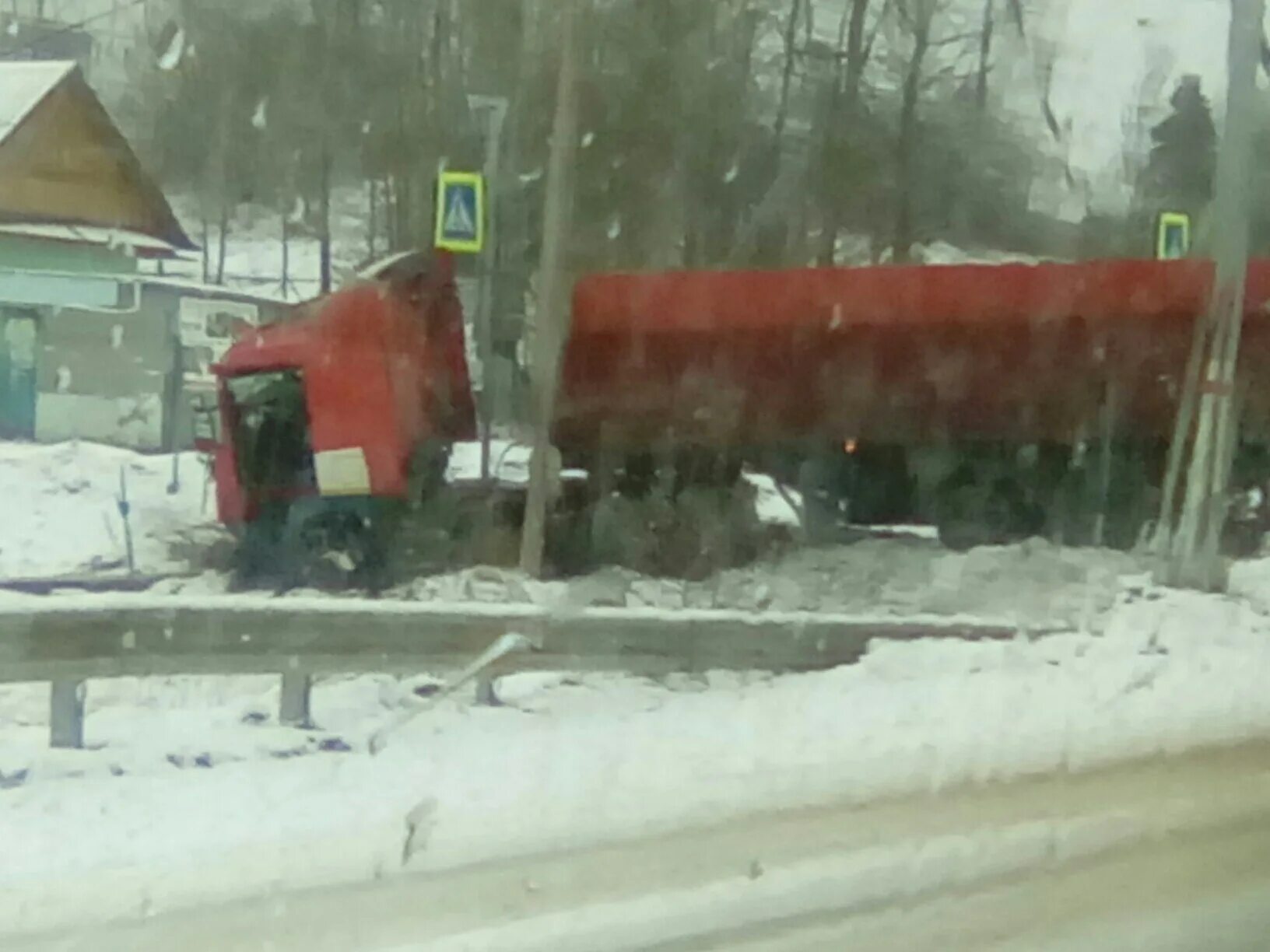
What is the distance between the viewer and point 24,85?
227 inches

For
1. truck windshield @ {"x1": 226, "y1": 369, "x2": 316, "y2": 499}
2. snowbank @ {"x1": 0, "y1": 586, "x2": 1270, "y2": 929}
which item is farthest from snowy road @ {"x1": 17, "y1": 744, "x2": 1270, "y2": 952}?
truck windshield @ {"x1": 226, "y1": 369, "x2": 316, "y2": 499}

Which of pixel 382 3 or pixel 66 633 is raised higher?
pixel 382 3

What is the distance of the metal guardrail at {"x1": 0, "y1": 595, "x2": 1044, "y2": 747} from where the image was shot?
16.0 ft

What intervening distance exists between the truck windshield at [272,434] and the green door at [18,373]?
116cm

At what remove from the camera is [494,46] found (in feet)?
23.6

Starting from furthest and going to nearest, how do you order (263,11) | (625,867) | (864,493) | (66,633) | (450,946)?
(864,493) < (263,11) < (66,633) < (625,867) < (450,946)

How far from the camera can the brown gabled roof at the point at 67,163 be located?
19.5 ft

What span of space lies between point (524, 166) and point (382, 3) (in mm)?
997

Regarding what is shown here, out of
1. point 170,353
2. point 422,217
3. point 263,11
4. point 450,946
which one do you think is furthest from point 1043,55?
point 450,946

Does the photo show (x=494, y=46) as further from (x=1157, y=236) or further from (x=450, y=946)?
(x=450, y=946)

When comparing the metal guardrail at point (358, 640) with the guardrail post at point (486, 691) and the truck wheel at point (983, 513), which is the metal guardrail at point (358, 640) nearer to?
the guardrail post at point (486, 691)

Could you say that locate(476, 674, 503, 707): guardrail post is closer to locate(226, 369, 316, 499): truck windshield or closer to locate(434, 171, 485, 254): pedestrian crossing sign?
locate(226, 369, 316, 499): truck windshield

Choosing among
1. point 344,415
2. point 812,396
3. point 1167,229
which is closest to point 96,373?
point 344,415

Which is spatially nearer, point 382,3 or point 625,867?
point 625,867
